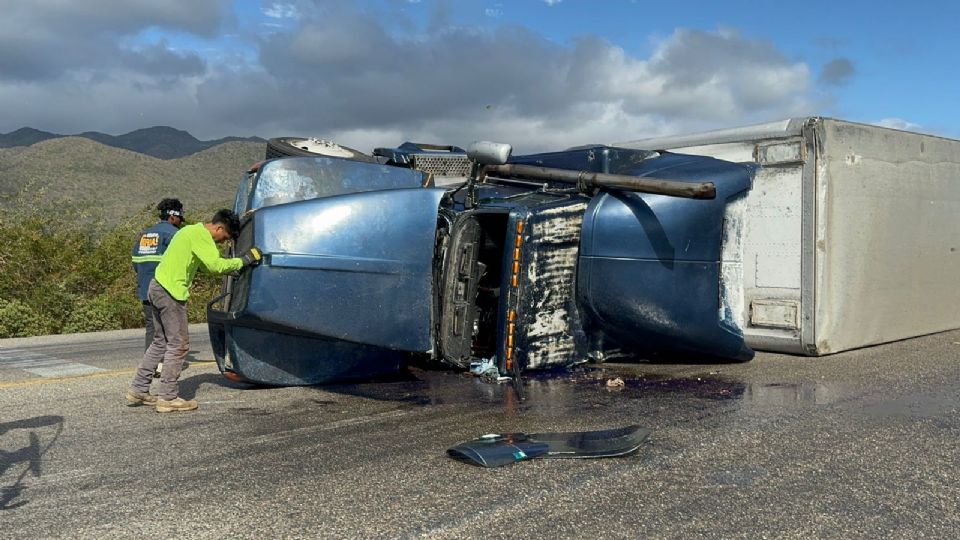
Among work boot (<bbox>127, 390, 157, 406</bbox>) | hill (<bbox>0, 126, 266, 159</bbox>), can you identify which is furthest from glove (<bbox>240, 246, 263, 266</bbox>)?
hill (<bbox>0, 126, 266, 159</bbox>)

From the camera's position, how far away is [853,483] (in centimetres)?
370

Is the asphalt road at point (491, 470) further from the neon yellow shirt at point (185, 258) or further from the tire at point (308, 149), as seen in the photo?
the tire at point (308, 149)

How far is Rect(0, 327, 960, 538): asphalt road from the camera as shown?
326 centimetres

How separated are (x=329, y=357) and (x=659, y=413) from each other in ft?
8.42

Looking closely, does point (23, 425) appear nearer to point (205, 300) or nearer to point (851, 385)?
point (851, 385)

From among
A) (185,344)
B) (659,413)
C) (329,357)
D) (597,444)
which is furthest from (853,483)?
(185,344)

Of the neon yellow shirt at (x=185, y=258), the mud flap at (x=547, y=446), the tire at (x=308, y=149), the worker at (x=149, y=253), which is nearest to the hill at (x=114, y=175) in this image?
the tire at (x=308, y=149)

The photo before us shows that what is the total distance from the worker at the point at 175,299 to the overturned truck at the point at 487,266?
0.65ft

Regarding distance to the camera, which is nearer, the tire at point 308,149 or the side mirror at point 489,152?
the side mirror at point 489,152

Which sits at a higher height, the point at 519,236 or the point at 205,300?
the point at 519,236

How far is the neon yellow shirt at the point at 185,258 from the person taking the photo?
5520 mm

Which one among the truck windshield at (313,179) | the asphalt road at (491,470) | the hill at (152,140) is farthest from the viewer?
the hill at (152,140)

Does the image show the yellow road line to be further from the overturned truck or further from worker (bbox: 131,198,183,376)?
the overturned truck

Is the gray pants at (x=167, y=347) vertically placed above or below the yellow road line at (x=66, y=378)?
above
